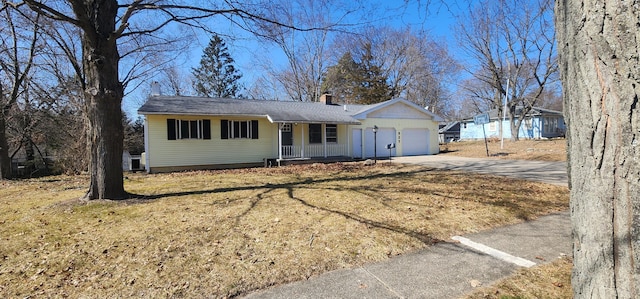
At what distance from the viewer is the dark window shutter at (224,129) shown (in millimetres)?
14602

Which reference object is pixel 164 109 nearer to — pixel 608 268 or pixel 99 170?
pixel 99 170

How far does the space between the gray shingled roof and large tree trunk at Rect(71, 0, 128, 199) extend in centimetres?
731

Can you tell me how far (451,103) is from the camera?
4622 cm

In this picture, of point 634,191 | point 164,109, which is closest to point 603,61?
point 634,191

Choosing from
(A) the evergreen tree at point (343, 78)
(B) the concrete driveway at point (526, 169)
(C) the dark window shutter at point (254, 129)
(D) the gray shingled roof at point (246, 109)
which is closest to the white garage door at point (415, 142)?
(D) the gray shingled roof at point (246, 109)

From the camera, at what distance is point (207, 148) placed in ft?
46.8

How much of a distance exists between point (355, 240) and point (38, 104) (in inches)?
804

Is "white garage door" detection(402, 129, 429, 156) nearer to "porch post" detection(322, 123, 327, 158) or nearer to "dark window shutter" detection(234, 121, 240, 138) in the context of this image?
"porch post" detection(322, 123, 327, 158)

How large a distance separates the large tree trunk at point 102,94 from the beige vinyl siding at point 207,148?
768 centimetres

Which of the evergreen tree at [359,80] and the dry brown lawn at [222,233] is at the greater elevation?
the evergreen tree at [359,80]

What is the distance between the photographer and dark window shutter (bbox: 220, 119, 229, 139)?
14602 mm

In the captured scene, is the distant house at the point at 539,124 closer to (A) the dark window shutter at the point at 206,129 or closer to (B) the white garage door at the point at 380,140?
(B) the white garage door at the point at 380,140

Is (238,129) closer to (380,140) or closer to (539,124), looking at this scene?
(380,140)

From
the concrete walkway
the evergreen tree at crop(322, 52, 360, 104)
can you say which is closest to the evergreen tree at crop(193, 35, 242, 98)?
the evergreen tree at crop(322, 52, 360, 104)
